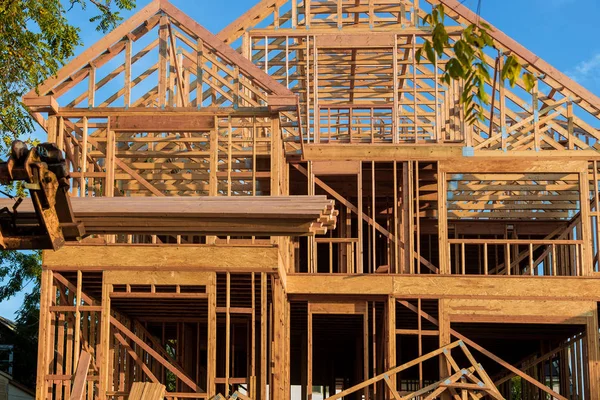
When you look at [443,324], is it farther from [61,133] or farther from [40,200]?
[40,200]

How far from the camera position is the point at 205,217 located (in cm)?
776

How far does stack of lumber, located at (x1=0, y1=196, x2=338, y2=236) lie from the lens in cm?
768

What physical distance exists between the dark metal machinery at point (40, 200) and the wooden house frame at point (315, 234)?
32.6 feet

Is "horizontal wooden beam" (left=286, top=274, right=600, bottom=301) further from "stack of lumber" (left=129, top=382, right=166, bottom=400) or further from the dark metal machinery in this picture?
the dark metal machinery

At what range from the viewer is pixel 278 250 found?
19.2 meters

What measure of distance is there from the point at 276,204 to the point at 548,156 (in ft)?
55.5

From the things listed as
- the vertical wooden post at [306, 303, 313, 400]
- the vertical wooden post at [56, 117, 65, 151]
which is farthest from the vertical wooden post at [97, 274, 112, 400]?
the vertical wooden post at [306, 303, 313, 400]

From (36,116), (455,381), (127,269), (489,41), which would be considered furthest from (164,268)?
(489,41)

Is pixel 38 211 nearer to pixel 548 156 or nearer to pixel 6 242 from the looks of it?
pixel 6 242

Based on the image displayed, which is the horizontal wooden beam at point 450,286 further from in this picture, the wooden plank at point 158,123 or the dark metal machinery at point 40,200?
the dark metal machinery at point 40,200

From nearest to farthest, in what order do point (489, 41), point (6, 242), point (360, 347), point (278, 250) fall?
point (489, 41) < point (6, 242) < point (278, 250) < point (360, 347)

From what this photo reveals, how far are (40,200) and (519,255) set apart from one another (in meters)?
24.2

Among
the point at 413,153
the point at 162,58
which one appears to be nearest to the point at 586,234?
the point at 413,153

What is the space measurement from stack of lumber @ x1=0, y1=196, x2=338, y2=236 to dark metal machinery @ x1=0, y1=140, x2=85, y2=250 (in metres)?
0.27
